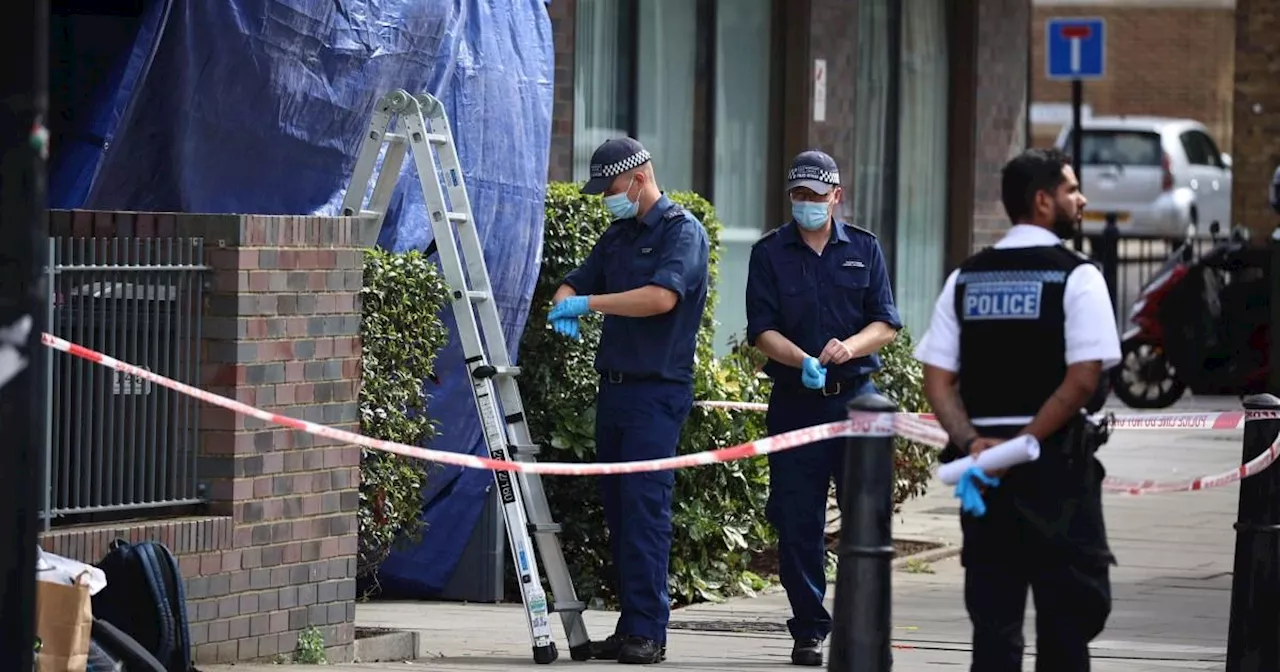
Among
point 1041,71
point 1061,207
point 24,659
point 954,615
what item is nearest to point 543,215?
point 954,615

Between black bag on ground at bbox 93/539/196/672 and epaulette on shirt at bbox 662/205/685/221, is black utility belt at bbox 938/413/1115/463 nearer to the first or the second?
black bag on ground at bbox 93/539/196/672

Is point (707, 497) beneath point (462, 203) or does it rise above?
beneath

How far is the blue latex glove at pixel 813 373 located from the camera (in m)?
8.34

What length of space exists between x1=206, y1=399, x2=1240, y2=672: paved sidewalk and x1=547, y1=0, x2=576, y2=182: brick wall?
2599mm

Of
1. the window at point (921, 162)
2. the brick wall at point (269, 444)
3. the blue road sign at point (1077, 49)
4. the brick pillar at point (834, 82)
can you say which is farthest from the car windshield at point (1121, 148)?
the brick wall at point (269, 444)

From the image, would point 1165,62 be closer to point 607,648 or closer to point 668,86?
point 668,86

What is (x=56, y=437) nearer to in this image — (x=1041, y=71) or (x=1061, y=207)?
(x=1061, y=207)

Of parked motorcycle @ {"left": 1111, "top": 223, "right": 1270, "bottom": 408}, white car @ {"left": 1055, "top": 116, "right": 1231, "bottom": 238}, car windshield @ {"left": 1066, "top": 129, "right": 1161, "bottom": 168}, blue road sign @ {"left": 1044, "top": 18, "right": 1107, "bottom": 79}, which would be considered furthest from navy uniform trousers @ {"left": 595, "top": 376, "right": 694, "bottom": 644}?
car windshield @ {"left": 1066, "top": 129, "right": 1161, "bottom": 168}

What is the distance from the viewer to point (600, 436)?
8.45 metres

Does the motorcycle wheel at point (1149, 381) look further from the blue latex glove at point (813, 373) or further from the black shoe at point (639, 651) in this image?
the black shoe at point (639, 651)

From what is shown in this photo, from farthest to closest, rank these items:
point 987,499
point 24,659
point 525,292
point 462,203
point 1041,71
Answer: point 1041,71, point 525,292, point 462,203, point 987,499, point 24,659

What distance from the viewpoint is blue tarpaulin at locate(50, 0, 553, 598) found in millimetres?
8727

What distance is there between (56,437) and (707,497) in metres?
3.87

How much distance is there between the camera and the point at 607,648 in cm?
836
